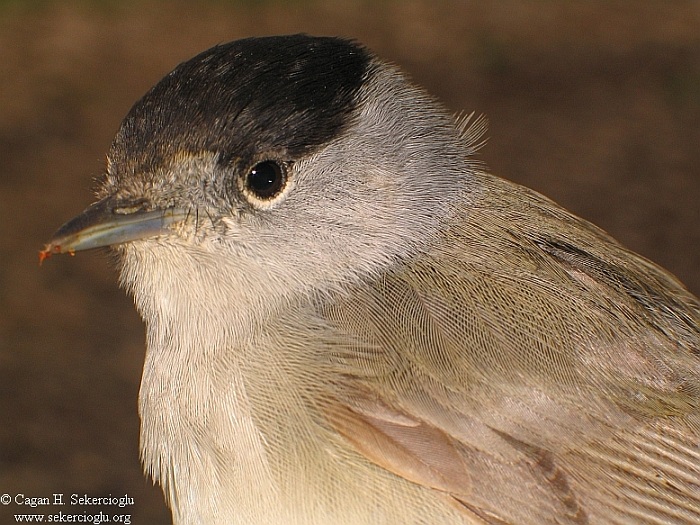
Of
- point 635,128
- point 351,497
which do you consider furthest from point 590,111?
point 351,497

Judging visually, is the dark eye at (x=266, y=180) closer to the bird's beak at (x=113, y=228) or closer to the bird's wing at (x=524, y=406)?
the bird's beak at (x=113, y=228)

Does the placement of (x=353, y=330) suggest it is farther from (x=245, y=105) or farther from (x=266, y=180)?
(x=245, y=105)

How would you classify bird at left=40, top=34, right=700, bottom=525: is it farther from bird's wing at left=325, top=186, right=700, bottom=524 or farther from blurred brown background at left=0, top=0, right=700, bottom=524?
blurred brown background at left=0, top=0, right=700, bottom=524

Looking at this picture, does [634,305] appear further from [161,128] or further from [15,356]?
[15,356]

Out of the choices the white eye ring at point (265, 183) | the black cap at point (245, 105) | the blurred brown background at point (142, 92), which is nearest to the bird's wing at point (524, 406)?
the white eye ring at point (265, 183)

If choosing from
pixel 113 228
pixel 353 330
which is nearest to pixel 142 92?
pixel 113 228
